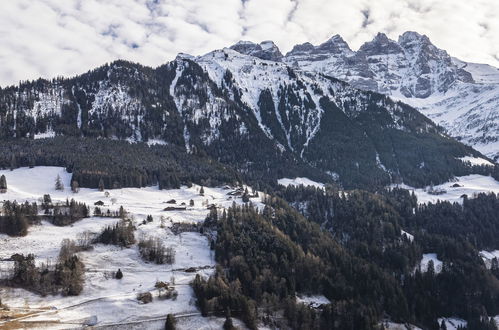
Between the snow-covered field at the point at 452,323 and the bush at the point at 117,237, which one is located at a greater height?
the bush at the point at 117,237

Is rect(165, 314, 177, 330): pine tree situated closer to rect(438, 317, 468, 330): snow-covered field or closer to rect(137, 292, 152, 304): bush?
rect(137, 292, 152, 304): bush

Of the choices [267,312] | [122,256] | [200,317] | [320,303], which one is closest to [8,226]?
[122,256]

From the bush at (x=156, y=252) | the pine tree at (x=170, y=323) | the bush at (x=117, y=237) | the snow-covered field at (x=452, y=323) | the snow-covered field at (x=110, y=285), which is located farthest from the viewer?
the snow-covered field at (x=452, y=323)

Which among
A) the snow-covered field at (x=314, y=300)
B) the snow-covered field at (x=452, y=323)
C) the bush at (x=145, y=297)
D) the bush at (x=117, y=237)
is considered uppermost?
the bush at (x=117, y=237)

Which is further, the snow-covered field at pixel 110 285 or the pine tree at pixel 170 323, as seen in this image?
the snow-covered field at pixel 110 285

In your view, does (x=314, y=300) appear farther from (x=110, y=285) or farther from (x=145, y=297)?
(x=110, y=285)

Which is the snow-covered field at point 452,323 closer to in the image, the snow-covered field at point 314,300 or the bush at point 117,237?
the snow-covered field at point 314,300

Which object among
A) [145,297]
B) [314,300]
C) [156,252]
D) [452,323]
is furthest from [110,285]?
[452,323]

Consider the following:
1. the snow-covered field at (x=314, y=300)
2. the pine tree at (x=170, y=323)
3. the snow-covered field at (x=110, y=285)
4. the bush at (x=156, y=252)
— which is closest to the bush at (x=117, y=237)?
the snow-covered field at (x=110, y=285)

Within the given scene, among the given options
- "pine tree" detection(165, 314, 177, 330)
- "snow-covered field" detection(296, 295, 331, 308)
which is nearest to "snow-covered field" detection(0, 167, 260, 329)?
"pine tree" detection(165, 314, 177, 330)

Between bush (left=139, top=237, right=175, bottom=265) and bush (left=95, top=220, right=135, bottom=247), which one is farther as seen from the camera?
bush (left=95, top=220, right=135, bottom=247)

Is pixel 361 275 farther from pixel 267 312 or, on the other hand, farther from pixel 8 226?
pixel 8 226
